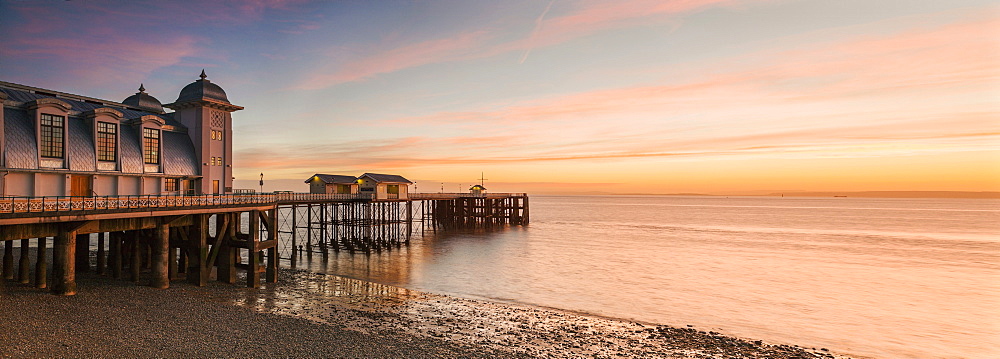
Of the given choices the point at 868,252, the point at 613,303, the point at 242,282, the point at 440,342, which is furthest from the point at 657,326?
the point at 868,252

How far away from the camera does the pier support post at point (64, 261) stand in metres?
18.0

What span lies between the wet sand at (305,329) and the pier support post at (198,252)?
57cm

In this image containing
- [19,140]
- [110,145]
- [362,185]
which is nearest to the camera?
[19,140]

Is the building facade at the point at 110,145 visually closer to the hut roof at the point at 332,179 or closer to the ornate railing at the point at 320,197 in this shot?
the ornate railing at the point at 320,197

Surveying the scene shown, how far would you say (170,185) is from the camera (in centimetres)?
2891

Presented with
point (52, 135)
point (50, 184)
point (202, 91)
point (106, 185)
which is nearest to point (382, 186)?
point (202, 91)

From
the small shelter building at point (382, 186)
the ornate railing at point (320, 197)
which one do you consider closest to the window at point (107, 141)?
the ornate railing at point (320, 197)

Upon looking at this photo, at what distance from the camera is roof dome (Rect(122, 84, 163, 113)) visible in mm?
34594

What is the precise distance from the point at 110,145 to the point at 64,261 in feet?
30.4

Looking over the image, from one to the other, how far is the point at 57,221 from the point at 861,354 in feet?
101

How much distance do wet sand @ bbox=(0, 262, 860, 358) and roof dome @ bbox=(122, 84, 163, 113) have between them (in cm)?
1534

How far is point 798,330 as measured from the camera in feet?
71.1

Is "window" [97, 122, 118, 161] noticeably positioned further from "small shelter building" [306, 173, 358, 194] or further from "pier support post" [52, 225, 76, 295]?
"small shelter building" [306, 173, 358, 194]

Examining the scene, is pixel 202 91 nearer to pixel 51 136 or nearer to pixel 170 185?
pixel 170 185
